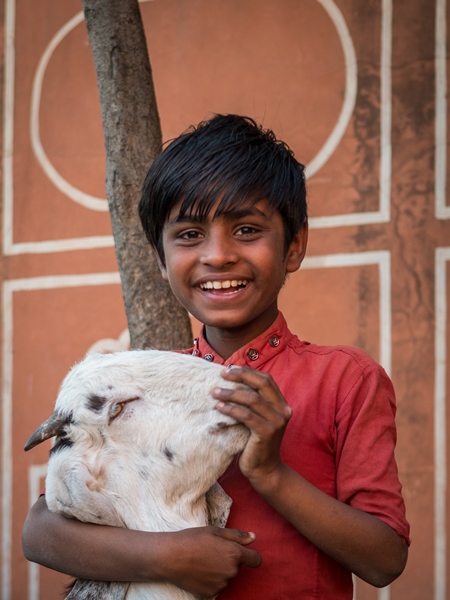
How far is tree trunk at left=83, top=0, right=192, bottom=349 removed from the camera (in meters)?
2.64

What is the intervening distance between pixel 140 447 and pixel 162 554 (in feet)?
0.59

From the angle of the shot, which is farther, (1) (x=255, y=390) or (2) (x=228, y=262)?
(2) (x=228, y=262)

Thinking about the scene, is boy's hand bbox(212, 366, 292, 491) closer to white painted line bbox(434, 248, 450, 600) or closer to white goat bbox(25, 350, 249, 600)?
white goat bbox(25, 350, 249, 600)

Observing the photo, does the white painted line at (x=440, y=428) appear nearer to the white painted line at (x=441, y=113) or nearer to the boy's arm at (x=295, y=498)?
the white painted line at (x=441, y=113)

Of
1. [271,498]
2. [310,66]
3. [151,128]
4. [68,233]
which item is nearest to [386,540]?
[271,498]

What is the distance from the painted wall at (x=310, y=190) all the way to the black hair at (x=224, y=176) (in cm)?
220

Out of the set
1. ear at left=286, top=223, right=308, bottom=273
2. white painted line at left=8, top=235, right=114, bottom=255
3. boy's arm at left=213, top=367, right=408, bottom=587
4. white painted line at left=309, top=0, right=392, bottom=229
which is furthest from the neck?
white painted line at left=8, top=235, right=114, bottom=255

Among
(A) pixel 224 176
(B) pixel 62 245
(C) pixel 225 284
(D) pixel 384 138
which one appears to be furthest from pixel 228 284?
(B) pixel 62 245

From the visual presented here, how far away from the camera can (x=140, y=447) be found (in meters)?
1.50

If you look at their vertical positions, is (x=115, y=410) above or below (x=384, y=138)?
below

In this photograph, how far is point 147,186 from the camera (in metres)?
1.86

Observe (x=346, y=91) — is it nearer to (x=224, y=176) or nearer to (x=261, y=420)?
(x=224, y=176)

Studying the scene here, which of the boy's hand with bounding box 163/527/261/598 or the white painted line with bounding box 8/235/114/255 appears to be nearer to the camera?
the boy's hand with bounding box 163/527/261/598

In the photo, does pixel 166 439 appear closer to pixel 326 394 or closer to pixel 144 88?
pixel 326 394
